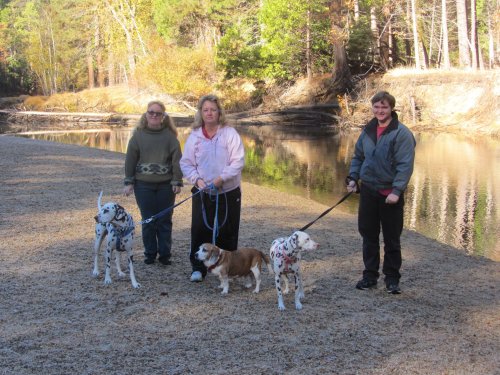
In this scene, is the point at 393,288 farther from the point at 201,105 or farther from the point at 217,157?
the point at 201,105

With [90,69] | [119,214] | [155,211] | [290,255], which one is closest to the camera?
[290,255]

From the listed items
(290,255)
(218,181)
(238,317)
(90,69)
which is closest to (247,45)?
(90,69)

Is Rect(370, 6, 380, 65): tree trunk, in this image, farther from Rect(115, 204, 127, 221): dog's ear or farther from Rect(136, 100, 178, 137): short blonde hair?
Rect(115, 204, 127, 221): dog's ear

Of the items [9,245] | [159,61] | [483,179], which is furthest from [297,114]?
[9,245]

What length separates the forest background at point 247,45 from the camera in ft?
145

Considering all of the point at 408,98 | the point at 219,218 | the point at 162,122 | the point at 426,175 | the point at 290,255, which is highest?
the point at 408,98

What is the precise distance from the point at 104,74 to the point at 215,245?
7512 cm

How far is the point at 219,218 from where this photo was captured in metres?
7.03

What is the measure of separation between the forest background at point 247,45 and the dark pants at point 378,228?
2955 centimetres

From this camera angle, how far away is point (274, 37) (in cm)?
4572

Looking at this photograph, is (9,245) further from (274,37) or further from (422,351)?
(274,37)

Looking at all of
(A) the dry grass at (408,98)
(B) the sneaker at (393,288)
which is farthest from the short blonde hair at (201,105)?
(A) the dry grass at (408,98)

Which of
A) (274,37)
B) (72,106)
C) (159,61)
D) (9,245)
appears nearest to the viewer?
(9,245)

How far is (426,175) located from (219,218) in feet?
45.6
